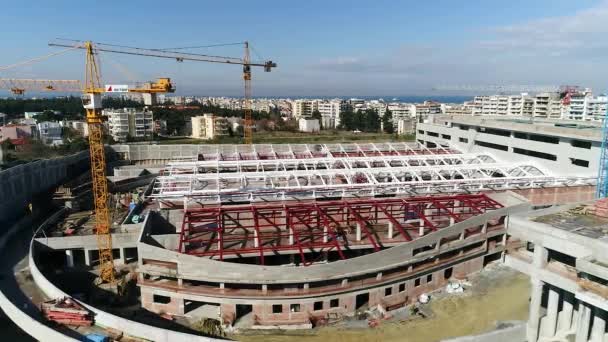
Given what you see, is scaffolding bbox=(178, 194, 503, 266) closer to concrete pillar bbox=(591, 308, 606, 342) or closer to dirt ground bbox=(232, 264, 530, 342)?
dirt ground bbox=(232, 264, 530, 342)

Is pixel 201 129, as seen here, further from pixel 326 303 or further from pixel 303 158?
pixel 326 303

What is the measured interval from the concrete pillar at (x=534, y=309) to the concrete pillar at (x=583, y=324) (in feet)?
6.01

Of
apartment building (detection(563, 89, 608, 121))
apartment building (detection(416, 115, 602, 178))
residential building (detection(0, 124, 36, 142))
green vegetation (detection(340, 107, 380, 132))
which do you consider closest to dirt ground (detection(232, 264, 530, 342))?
apartment building (detection(416, 115, 602, 178))

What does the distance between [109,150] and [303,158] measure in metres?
33.6

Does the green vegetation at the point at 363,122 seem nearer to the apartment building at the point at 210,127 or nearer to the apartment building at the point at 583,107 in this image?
the apartment building at the point at 210,127

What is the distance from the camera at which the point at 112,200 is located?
42.3 m

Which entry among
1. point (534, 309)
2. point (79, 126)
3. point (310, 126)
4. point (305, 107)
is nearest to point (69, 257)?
point (534, 309)

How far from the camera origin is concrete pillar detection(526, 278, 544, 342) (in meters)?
21.1

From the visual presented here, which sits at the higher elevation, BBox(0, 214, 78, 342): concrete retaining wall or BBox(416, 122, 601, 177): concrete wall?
BBox(416, 122, 601, 177): concrete wall

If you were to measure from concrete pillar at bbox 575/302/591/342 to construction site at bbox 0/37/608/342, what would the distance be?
0.07 meters

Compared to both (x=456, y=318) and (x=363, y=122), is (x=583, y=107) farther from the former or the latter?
(x=456, y=318)

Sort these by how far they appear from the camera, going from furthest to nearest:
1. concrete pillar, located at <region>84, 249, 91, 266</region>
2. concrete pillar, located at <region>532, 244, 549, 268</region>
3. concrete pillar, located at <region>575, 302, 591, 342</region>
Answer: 1. concrete pillar, located at <region>84, 249, 91, 266</region>
2. concrete pillar, located at <region>532, 244, 549, 268</region>
3. concrete pillar, located at <region>575, 302, 591, 342</region>

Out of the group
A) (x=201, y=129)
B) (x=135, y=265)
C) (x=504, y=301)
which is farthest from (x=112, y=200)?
(x=201, y=129)

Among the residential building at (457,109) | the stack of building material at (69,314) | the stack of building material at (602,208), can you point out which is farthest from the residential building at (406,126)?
the stack of building material at (69,314)
